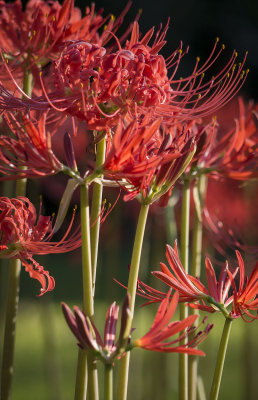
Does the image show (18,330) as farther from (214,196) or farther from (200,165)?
(200,165)

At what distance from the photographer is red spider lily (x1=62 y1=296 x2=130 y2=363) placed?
54cm

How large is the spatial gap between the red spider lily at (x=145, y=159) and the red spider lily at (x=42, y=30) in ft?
0.82

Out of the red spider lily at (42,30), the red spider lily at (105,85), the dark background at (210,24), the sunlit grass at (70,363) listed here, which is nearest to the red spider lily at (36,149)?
the red spider lily at (105,85)

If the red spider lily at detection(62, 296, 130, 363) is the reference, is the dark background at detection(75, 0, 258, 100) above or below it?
above

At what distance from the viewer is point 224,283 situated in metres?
0.68

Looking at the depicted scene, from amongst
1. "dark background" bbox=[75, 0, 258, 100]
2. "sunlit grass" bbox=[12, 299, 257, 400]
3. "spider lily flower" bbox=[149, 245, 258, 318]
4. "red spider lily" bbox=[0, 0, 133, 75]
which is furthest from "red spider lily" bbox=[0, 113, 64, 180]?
"dark background" bbox=[75, 0, 258, 100]

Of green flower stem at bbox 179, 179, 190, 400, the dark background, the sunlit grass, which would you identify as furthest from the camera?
the dark background

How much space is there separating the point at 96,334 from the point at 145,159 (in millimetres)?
174

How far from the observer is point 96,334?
570mm

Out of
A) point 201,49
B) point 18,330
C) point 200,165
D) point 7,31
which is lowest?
point 18,330

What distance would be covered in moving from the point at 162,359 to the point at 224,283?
0.71m

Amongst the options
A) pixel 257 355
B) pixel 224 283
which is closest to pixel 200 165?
pixel 224 283

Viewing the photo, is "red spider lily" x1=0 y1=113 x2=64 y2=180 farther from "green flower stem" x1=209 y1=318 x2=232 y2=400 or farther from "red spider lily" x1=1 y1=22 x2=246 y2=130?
"green flower stem" x1=209 y1=318 x2=232 y2=400

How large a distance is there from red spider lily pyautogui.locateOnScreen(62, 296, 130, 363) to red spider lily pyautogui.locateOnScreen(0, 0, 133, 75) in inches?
15.9
